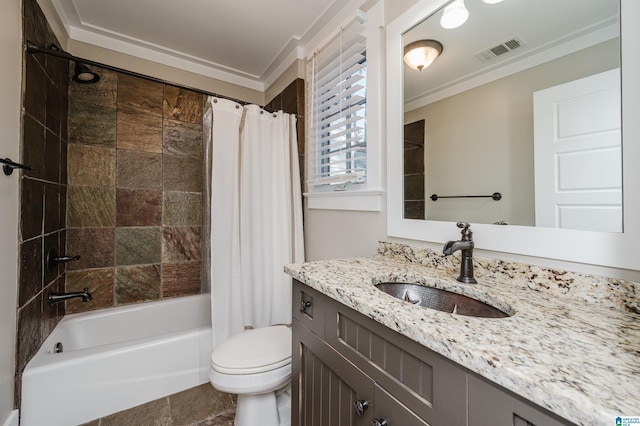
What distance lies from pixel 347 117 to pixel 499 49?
0.83 meters

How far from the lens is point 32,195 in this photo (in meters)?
1.43

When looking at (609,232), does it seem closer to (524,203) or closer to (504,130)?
(524,203)

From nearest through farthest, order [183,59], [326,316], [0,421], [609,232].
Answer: [609,232], [326,316], [0,421], [183,59]

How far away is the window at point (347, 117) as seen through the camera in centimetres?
149

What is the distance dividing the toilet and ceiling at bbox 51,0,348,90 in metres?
2.04

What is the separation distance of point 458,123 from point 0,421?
2.37 metres

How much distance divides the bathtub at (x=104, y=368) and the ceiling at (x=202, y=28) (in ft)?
6.33

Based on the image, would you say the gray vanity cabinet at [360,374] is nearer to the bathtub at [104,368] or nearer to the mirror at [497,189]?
the mirror at [497,189]

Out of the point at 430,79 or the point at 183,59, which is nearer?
the point at 430,79

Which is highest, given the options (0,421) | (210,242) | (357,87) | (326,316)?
(357,87)

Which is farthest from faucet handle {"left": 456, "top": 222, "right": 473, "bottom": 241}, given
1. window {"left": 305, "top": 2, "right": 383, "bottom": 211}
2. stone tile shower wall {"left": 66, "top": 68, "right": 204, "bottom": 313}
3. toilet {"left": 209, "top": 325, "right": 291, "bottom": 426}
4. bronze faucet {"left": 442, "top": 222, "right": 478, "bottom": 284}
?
stone tile shower wall {"left": 66, "top": 68, "right": 204, "bottom": 313}

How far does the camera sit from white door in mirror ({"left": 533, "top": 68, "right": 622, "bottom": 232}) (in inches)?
29.9

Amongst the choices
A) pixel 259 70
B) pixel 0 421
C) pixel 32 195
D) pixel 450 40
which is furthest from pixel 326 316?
pixel 259 70

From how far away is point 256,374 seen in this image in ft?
4.06
